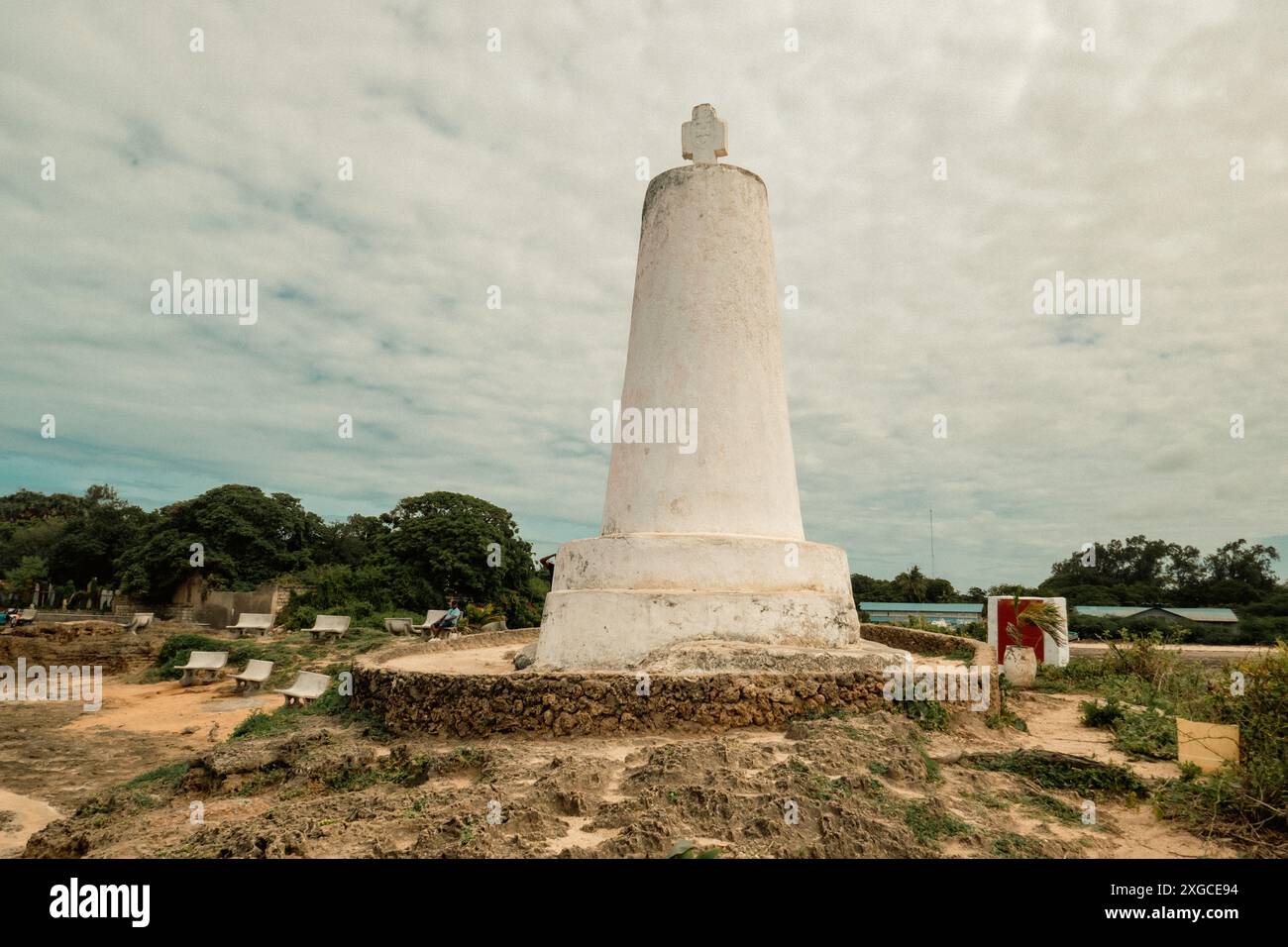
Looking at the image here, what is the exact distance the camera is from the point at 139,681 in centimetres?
2205

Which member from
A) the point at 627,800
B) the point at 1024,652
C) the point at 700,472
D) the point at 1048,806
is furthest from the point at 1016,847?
the point at 1024,652

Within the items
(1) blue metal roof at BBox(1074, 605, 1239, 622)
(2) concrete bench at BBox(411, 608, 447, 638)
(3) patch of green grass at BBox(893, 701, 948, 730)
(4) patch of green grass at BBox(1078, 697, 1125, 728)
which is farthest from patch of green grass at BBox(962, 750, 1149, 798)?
(1) blue metal roof at BBox(1074, 605, 1239, 622)

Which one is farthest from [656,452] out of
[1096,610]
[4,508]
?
[4,508]

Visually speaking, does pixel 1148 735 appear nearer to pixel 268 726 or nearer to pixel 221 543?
pixel 268 726

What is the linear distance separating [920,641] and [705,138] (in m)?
9.89

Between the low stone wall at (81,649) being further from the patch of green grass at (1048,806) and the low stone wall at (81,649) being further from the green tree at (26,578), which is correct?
the patch of green grass at (1048,806)

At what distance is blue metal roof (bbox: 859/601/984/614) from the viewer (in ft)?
117

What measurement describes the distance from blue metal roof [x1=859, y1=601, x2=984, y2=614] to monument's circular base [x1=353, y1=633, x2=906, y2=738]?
26.8 meters

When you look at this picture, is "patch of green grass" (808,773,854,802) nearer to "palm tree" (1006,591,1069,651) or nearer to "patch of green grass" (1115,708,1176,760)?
"patch of green grass" (1115,708,1176,760)

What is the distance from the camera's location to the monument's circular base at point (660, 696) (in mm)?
7473

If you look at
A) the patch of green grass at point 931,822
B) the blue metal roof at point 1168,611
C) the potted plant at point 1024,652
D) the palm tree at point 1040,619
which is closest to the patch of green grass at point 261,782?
the patch of green grass at point 931,822
